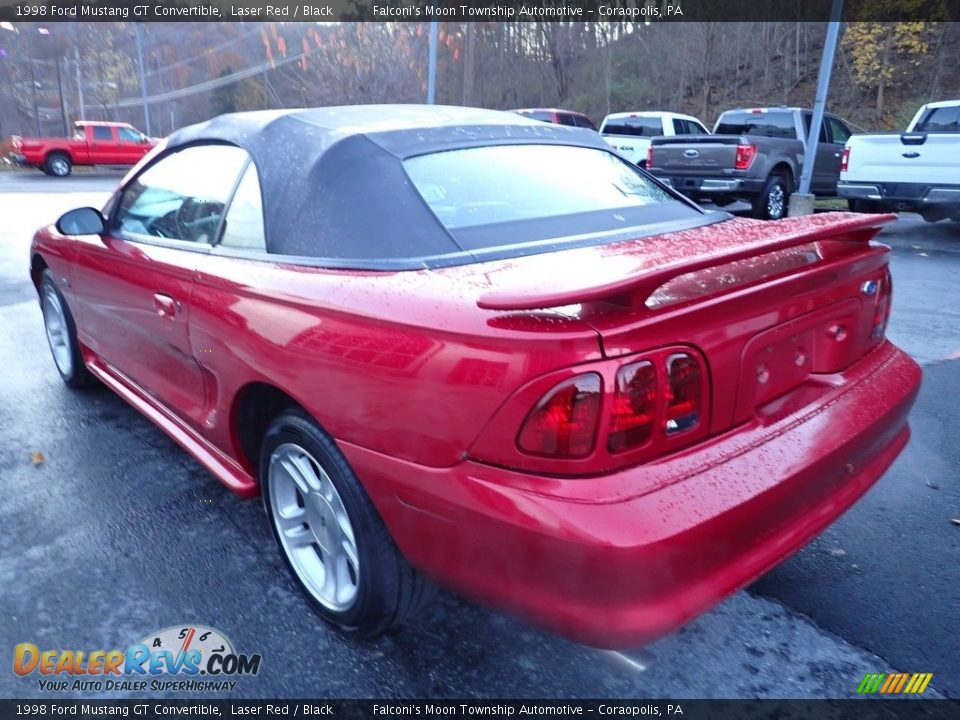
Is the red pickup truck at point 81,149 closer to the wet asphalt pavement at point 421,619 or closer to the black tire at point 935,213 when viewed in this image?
the black tire at point 935,213

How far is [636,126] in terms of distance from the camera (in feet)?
50.8

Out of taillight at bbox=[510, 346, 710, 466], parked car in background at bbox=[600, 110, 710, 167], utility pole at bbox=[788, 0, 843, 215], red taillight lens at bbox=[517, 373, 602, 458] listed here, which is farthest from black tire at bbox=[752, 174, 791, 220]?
red taillight lens at bbox=[517, 373, 602, 458]

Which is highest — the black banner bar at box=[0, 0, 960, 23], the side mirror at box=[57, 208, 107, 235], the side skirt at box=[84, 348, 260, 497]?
the black banner bar at box=[0, 0, 960, 23]

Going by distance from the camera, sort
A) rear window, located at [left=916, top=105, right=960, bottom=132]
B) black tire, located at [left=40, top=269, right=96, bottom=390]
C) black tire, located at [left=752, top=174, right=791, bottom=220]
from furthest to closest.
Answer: black tire, located at [left=752, top=174, right=791, bottom=220], rear window, located at [left=916, top=105, right=960, bottom=132], black tire, located at [left=40, top=269, right=96, bottom=390]

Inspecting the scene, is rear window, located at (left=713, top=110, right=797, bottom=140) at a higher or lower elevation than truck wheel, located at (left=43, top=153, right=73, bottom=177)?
higher

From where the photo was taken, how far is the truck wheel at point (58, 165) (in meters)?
24.2

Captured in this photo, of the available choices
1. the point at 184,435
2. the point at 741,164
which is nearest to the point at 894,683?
the point at 184,435

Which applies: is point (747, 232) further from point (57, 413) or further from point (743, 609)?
point (57, 413)

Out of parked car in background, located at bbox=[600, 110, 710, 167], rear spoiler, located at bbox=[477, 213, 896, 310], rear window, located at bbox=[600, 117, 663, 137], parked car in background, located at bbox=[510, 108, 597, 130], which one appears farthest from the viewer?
parked car in background, located at bbox=[510, 108, 597, 130]

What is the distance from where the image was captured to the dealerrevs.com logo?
2203 millimetres

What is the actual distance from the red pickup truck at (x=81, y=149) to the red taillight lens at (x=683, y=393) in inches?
1072

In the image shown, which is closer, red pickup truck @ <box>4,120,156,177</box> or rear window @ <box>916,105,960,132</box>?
rear window @ <box>916,105,960,132</box>

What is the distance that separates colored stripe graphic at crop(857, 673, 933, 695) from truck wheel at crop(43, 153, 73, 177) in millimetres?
27599

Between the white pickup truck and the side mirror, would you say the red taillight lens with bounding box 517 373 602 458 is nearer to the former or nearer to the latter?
the side mirror
